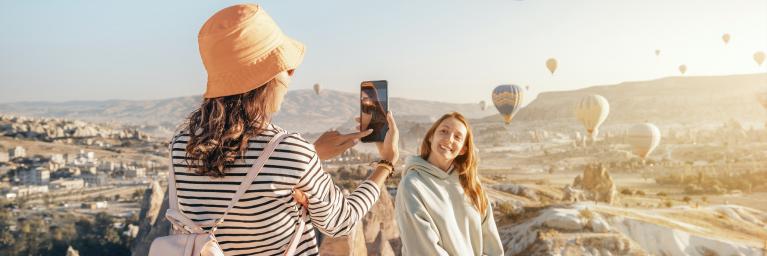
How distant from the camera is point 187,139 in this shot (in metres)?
1.57

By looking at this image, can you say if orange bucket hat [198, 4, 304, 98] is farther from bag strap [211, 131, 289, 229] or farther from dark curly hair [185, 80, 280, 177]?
bag strap [211, 131, 289, 229]

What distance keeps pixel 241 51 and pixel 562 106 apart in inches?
3014

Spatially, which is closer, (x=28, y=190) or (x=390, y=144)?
(x=390, y=144)

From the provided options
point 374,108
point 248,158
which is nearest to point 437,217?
point 374,108

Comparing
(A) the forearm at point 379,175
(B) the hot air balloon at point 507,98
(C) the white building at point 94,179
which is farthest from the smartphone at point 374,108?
(C) the white building at point 94,179

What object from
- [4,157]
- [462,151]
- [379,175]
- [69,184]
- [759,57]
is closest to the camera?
→ [379,175]

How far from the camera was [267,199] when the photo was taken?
58.7 inches

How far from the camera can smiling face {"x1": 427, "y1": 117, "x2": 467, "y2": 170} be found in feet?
9.07

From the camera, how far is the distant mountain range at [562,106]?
61.9m

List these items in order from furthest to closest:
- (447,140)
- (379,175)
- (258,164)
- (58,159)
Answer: (58,159), (447,140), (379,175), (258,164)

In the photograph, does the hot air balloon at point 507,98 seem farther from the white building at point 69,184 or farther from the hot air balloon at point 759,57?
the white building at point 69,184

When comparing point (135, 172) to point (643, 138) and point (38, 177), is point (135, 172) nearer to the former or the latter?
point (38, 177)

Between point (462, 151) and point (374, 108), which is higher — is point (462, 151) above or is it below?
below

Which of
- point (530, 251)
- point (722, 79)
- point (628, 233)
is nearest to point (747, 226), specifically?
point (628, 233)
